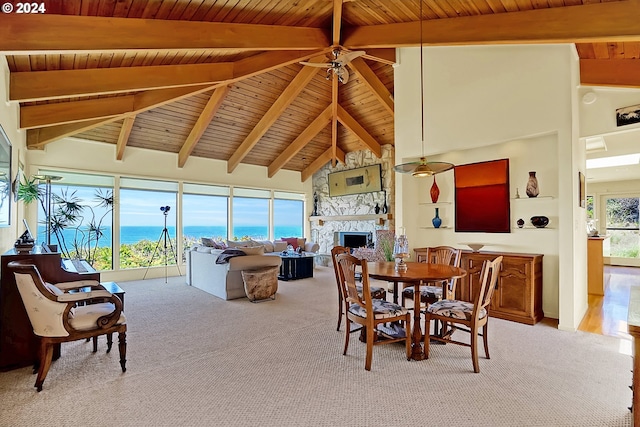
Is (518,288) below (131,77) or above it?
below

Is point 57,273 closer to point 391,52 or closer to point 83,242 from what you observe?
point 83,242

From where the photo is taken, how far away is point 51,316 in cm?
252

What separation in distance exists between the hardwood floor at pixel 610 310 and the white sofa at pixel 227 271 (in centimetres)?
449

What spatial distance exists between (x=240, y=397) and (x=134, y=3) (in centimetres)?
361

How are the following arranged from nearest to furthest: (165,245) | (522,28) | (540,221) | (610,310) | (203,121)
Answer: (522,28) < (540,221) < (610,310) < (203,121) < (165,245)

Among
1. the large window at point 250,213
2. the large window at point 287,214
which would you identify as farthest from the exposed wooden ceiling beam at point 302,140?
the large window at point 287,214

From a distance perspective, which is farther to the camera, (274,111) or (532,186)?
(274,111)

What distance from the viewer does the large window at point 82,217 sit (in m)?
6.33

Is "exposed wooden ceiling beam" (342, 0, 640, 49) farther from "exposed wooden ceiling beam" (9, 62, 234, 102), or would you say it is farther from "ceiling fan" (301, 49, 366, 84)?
"exposed wooden ceiling beam" (9, 62, 234, 102)

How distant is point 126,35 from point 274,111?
4.22m

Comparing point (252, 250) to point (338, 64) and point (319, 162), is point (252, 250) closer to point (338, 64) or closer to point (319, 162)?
point (338, 64)

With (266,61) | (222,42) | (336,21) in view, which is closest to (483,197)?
(336,21)

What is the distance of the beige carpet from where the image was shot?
7.09ft

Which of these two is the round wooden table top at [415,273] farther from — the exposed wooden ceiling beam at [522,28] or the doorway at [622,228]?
the doorway at [622,228]
